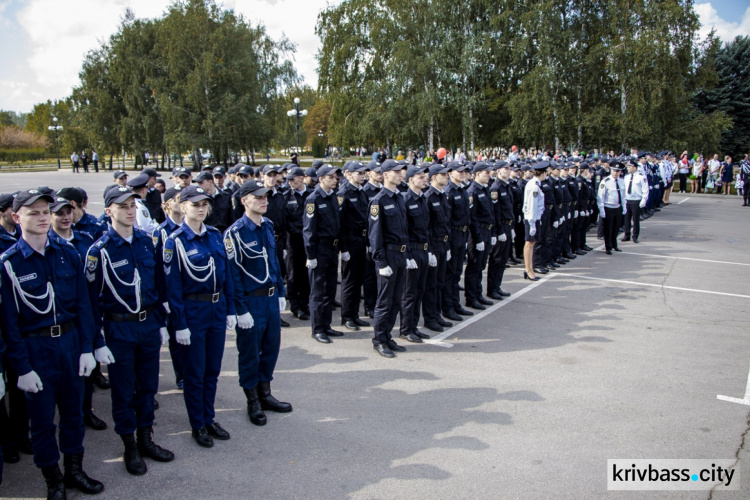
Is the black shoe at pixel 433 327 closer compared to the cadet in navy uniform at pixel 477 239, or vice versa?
the black shoe at pixel 433 327

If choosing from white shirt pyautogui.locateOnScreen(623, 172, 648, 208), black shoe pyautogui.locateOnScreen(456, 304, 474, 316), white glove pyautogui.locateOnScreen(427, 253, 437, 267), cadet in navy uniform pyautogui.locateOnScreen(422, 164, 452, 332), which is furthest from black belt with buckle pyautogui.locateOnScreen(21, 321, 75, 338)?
white shirt pyautogui.locateOnScreen(623, 172, 648, 208)

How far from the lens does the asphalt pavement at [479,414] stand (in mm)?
4081

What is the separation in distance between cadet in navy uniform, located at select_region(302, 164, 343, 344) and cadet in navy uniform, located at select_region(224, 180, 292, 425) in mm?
2146

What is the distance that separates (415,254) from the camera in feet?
24.1

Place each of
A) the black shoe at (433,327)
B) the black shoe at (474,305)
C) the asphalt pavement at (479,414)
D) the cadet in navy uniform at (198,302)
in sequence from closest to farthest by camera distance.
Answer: the asphalt pavement at (479,414)
the cadet in navy uniform at (198,302)
the black shoe at (433,327)
the black shoe at (474,305)

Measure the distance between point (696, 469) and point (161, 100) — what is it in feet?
122

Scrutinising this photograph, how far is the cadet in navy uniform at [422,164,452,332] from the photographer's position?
25.8 feet

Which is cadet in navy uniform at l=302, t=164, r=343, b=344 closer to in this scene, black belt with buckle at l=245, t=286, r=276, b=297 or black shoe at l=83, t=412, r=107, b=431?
black belt with buckle at l=245, t=286, r=276, b=297

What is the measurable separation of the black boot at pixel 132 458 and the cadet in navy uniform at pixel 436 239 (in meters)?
4.59

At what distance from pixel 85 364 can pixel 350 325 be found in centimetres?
451

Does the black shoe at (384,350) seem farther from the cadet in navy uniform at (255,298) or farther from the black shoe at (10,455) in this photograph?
the black shoe at (10,455)

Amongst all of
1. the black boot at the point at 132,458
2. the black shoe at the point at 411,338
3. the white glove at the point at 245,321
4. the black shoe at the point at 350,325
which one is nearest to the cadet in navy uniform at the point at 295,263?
the black shoe at the point at 350,325

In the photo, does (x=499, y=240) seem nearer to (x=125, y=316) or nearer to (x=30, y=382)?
(x=125, y=316)

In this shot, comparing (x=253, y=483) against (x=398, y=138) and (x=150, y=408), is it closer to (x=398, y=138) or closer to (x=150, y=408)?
(x=150, y=408)
